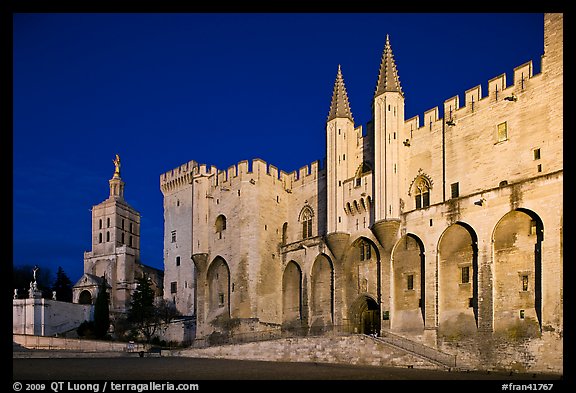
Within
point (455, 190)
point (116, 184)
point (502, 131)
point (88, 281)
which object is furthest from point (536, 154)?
point (116, 184)

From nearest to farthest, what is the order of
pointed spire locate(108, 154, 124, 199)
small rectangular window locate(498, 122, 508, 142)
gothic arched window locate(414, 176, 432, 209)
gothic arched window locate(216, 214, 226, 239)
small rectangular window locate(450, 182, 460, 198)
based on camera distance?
1. small rectangular window locate(498, 122, 508, 142)
2. small rectangular window locate(450, 182, 460, 198)
3. gothic arched window locate(414, 176, 432, 209)
4. gothic arched window locate(216, 214, 226, 239)
5. pointed spire locate(108, 154, 124, 199)

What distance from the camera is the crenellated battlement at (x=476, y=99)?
29.8 m

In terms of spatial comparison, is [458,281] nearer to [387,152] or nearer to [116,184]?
[387,152]

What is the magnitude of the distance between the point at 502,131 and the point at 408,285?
9.59 m

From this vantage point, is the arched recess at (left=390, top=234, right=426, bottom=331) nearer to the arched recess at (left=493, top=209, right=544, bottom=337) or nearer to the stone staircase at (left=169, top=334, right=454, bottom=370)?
the stone staircase at (left=169, top=334, right=454, bottom=370)

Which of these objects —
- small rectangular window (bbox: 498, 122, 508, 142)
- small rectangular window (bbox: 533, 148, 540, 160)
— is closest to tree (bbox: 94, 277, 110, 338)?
small rectangular window (bbox: 498, 122, 508, 142)

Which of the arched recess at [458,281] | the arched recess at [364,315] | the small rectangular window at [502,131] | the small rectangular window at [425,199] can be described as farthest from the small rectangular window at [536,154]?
the arched recess at [364,315]

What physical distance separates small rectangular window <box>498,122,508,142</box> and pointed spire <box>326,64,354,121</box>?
11.3 meters

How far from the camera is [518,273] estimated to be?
89.4 feet

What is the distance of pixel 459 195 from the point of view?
32.0 metres

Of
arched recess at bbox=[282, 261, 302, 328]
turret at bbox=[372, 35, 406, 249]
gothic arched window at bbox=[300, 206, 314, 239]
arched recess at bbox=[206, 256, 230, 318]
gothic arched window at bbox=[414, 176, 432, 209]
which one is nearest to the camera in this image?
turret at bbox=[372, 35, 406, 249]

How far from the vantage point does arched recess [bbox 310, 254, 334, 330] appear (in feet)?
125
